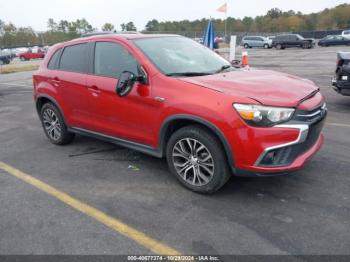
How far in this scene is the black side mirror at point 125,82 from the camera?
4234mm

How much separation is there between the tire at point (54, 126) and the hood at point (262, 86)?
8.81ft

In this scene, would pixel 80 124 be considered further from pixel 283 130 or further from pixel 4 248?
pixel 283 130

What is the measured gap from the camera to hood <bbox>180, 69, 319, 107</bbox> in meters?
3.55

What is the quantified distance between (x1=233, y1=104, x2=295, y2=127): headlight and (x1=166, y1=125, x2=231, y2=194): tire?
0.45 meters

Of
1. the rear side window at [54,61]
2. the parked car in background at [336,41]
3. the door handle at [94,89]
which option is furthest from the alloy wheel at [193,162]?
the parked car in background at [336,41]

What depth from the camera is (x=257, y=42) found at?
46.8m

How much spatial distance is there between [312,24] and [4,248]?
112 metres

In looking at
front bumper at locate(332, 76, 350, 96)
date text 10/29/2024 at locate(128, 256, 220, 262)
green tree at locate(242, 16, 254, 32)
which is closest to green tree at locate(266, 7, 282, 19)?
green tree at locate(242, 16, 254, 32)

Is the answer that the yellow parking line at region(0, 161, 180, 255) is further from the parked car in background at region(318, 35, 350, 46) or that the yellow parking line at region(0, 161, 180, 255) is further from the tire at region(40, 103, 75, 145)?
the parked car in background at region(318, 35, 350, 46)

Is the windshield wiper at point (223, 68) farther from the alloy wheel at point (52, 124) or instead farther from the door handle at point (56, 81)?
the alloy wheel at point (52, 124)

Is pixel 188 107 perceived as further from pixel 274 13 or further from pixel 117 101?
pixel 274 13

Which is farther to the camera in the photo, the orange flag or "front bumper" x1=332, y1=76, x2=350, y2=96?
the orange flag

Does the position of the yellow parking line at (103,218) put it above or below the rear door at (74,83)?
below

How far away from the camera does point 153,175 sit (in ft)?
15.3
